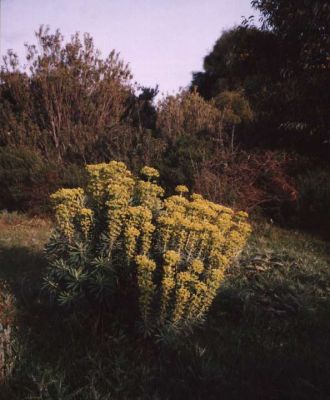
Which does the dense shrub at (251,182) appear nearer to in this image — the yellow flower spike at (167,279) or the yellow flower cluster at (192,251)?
the yellow flower cluster at (192,251)

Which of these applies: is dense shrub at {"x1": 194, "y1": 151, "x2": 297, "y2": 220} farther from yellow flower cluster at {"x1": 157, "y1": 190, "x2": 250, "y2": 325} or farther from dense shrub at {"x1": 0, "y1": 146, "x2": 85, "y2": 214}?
yellow flower cluster at {"x1": 157, "y1": 190, "x2": 250, "y2": 325}

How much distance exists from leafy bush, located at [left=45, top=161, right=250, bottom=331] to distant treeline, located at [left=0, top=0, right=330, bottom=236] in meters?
4.67

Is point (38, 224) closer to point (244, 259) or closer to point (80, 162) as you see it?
point (80, 162)

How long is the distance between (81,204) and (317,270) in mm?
3576

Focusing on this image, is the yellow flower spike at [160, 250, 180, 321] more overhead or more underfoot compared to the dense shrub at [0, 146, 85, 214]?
more overhead

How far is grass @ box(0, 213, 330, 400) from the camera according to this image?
2.93m

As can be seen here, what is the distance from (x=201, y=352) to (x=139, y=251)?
98 centimetres

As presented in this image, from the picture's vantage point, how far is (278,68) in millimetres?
11914

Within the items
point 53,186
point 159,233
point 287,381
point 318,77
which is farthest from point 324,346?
point 318,77

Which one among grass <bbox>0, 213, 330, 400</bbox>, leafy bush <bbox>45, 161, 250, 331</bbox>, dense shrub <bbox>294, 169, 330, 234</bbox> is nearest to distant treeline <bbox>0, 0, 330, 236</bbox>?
dense shrub <bbox>294, 169, 330, 234</bbox>

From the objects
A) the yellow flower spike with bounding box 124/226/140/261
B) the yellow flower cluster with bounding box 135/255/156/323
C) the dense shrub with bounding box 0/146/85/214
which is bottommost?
the dense shrub with bounding box 0/146/85/214

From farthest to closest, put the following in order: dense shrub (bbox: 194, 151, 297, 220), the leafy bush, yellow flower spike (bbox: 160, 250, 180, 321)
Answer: dense shrub (bbox: 194, 151, 297, 220)
the leafy bush
yellow flower spike (bbox: 160, 250, 180, 321)

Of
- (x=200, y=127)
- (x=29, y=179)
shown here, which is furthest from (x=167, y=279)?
(x=200, y=127)

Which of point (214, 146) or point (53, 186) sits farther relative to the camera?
point (214, 146)
